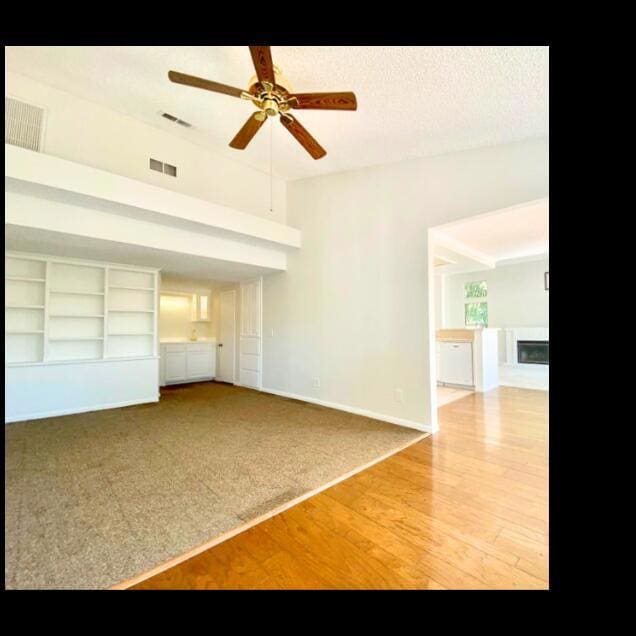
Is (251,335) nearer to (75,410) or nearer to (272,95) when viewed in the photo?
(75,410)

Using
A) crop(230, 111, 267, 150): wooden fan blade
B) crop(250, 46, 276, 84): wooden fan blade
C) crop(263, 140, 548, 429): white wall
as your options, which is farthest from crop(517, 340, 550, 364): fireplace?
crop(250, 46, 276, 84): wooden fan blade

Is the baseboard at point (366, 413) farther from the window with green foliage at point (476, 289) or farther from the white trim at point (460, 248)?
the window with green foliage at point (476, 289)

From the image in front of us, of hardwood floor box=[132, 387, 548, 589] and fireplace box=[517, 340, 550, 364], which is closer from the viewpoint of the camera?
hardwood floor box=[132, 387, 548, 589]

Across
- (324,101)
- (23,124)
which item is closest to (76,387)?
(23,124)

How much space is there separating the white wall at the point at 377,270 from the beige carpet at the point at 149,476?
52cm

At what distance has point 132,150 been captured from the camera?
3.64 m

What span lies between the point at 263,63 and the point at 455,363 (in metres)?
5.24

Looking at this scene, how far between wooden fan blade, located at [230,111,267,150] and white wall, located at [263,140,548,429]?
175 cm

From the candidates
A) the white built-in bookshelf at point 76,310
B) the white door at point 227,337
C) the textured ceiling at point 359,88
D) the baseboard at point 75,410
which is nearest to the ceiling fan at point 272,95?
the textured ceiling at point 359,88

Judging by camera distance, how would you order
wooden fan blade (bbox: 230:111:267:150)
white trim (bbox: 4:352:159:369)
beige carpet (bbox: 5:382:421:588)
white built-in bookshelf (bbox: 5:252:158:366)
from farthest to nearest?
white built-in bookshelf (bbox: 5:252:158:366) → white trim (bbox: 4:352:159:369) → wooden fan blade (bbox: 230:111:267:150) → beige carpet (bbox: 5:382:421:588)

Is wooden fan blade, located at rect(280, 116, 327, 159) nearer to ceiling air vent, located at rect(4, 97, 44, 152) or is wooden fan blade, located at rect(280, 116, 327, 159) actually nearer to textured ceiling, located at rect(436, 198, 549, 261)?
textured ceiling, located at rect(436, 198, 549, 261)

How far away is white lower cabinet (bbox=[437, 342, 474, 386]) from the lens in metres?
5.33
